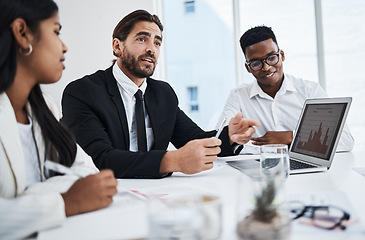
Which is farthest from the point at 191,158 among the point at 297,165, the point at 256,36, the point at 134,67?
the point at 256,36

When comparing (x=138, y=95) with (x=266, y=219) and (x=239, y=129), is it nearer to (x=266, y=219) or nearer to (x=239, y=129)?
(x=239, y=129)

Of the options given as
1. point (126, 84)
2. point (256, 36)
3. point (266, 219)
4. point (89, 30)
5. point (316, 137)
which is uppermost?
point (89, 30)

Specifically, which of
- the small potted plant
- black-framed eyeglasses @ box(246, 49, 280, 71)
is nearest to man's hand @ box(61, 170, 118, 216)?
the small potted plant

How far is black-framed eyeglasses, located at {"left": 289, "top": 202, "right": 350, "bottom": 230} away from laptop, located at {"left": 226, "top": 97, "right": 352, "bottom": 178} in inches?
19.3

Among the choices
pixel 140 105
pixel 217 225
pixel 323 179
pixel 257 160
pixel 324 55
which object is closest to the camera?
pixel 217 225

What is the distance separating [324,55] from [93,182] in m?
3.88

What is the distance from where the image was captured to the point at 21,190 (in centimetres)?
92

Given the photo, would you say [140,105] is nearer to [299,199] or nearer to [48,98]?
[48,98]

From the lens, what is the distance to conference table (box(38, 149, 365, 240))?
703mm

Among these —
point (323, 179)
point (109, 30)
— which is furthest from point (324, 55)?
point (323, 179)

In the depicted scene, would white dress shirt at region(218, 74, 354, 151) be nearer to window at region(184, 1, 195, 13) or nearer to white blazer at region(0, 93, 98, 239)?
white blazer at region(0, 93, 98, 239)

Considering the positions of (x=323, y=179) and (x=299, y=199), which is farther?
(x=323, y=179)

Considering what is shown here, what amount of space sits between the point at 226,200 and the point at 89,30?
3673 mm

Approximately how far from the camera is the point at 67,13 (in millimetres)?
4109
